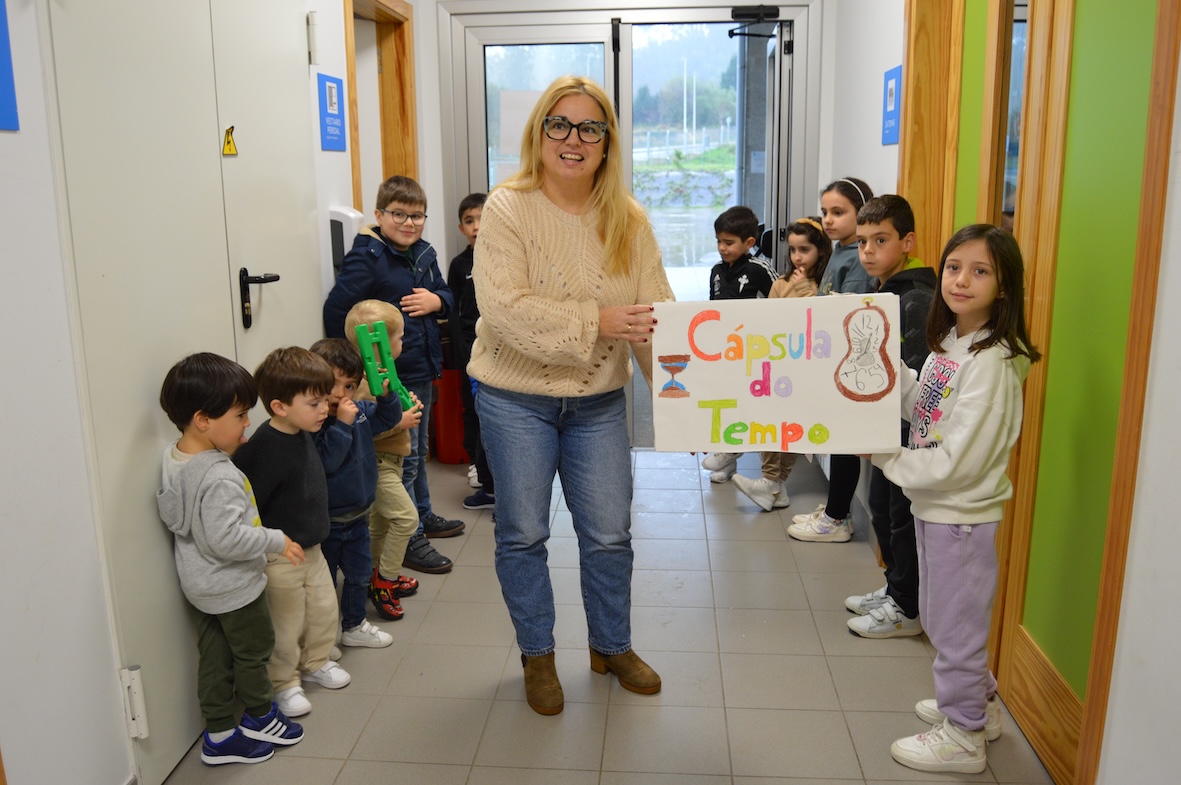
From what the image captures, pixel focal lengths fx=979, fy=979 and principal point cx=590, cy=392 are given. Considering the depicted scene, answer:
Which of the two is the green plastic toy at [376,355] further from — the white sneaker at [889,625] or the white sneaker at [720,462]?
the white sneaker at [720,462]

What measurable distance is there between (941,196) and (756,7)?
78.1 inches

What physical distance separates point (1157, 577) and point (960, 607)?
569 mm

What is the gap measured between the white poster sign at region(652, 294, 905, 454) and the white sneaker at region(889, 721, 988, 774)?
0.70 m

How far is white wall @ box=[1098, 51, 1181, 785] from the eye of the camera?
156cm

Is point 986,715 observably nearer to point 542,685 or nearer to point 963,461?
point 963,461

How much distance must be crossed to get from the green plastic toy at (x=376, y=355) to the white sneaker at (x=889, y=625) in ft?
5.06

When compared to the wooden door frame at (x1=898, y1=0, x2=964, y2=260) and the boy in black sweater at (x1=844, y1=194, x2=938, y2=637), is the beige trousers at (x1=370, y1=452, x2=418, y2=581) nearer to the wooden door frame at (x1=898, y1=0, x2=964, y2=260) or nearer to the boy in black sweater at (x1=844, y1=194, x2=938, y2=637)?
the boy in black sweater at (x1=844, y1=194, x2=938, y2=637)

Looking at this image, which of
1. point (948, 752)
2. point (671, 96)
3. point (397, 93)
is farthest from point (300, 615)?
point (671, 96)

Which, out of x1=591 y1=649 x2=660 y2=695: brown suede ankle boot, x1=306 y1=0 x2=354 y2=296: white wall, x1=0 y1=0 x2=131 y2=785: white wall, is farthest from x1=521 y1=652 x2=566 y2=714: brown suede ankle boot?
x1=306 y1=0 x2=354 y2=296: white wall

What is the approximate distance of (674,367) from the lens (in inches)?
83.8

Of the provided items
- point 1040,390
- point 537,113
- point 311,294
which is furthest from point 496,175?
point 1040,390

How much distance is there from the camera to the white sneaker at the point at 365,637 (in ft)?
9.39

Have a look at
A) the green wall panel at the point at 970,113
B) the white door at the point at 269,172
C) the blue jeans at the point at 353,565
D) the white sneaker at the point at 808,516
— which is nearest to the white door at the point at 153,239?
the white door at the point at 269,172

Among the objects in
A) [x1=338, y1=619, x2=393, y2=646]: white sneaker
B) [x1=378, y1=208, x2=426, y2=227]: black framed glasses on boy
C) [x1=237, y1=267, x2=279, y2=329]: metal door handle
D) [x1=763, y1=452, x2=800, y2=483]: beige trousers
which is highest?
[x1=378, y1=208, x2=426, y2=227]: black framed glasses on boy
